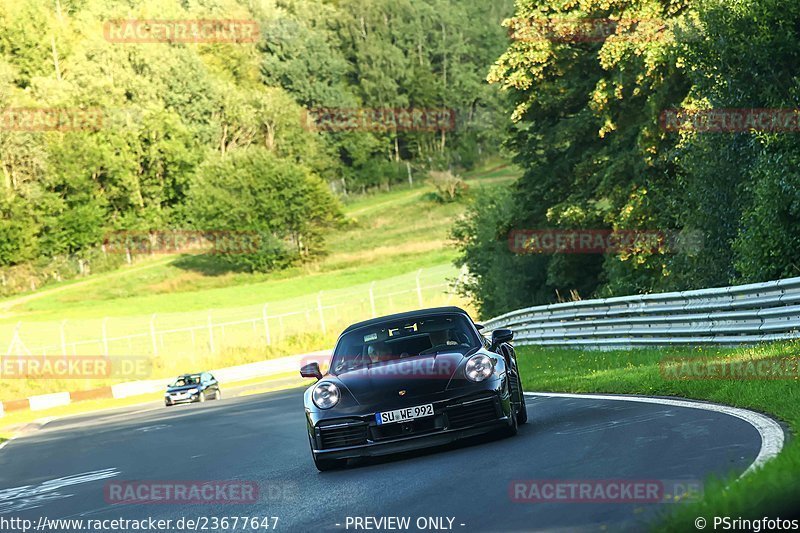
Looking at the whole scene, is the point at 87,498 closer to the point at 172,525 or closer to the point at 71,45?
the point at 172,525

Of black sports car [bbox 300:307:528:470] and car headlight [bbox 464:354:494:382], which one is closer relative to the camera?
black sports car [bbox 300:307:528:470]

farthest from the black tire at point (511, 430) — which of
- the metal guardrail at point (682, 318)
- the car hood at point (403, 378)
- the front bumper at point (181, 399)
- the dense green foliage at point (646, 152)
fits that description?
the front bumper at point (181, 399)

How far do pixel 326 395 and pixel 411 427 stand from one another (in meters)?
0.86

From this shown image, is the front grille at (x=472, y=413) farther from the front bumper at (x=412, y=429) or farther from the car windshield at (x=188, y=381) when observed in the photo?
the car windshield at (x=188, y=381)

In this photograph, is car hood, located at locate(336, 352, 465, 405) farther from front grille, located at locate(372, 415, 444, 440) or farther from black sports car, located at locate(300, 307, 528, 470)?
front grille, located at locate(372, 415, 444, 440)

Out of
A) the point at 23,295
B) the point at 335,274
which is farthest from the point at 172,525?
the point at 23,295

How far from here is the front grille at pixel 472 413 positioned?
9828 millimetres

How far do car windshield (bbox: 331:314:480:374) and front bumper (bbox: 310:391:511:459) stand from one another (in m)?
0.81

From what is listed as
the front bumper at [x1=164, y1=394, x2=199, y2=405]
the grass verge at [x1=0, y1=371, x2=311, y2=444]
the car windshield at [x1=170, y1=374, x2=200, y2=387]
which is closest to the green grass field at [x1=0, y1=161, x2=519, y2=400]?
the grass verge at [x1=0, y1=371, x2=311, y2=444]

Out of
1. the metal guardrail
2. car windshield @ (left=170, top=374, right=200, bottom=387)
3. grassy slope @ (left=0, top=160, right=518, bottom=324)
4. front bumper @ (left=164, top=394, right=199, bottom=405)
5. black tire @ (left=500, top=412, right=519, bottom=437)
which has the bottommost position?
grassy slope @ (left=0, top=160, right=518, bottom=324)

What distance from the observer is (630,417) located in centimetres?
1088

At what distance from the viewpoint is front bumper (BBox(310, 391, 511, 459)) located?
9.78 metres

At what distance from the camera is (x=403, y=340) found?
36.1 feet

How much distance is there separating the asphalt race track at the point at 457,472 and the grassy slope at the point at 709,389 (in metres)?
0.40
